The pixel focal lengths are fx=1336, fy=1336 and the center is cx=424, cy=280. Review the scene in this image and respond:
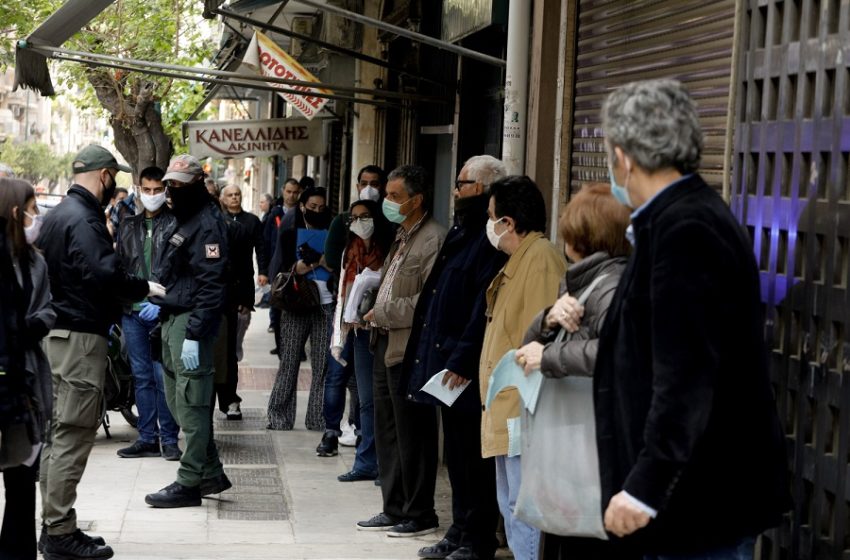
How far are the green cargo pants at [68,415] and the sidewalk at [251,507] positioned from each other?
0.40 metres

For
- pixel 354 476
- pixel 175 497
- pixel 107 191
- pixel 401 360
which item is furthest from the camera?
pixel 354 476

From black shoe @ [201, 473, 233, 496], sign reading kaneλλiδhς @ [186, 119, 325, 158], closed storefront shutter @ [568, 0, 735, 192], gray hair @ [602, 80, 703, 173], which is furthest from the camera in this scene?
sign reading kaneλλiδhς @ [186, 119, 325, 158]

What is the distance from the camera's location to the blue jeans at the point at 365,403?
28.0 feet

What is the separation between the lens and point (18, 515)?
593 cm

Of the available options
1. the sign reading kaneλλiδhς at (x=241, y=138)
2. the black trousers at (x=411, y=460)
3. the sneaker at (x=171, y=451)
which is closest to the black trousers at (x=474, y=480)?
the black trousers at (x=411, y=460)

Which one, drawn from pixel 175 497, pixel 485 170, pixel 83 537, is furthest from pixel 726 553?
pixel 175 497

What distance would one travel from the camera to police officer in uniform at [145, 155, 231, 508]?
7566mm

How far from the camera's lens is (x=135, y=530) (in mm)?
7379

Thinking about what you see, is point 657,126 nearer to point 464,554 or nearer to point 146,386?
point 464,554

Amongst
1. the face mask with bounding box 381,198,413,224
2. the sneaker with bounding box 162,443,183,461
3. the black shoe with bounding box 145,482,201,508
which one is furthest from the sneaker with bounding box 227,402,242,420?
the face mask with bounding box 381,198,413,224

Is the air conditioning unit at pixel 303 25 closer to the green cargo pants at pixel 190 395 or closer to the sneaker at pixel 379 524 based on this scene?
the green cargo pants at pixel 190 395

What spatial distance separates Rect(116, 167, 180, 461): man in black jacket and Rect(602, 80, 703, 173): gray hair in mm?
6157

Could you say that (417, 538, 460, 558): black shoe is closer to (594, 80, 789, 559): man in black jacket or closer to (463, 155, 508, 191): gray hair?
(463, 155, 508, 191): gray hair

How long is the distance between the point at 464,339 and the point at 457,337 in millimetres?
263
